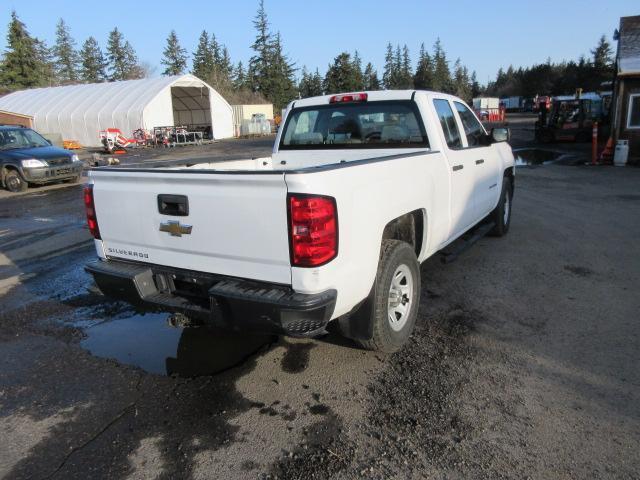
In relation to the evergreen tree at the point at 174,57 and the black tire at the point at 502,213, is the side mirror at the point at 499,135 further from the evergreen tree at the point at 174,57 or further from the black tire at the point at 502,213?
the evergreen tree at the point at 174,57

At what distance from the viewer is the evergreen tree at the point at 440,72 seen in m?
99.5

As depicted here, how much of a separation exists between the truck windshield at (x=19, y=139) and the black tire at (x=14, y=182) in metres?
1.02

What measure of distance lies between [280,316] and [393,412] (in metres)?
0.99

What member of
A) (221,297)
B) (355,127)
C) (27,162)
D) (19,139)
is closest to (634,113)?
(355,127)

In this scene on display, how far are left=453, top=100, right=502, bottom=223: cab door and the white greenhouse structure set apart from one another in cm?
3541

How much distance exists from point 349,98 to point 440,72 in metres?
108

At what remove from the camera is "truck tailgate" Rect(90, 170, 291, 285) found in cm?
294

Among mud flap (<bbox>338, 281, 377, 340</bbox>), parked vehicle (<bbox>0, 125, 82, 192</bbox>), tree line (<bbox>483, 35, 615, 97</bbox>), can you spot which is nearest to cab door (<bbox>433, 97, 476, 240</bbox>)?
mud flap (<bbox>338, 281, 377, 340</bbox>)

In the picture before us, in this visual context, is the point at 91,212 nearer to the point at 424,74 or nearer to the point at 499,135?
the point at 499,135

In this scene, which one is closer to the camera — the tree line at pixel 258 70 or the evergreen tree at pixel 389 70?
the tree line at pixel 258 70

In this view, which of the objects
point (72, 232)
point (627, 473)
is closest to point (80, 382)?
point (627, 473)

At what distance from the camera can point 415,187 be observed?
3.92m

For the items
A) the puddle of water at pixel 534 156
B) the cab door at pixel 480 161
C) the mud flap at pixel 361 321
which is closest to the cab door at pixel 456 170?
the cab door at pixel 480 161

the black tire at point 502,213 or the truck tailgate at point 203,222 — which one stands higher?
the truck tailgate at point 203,222
